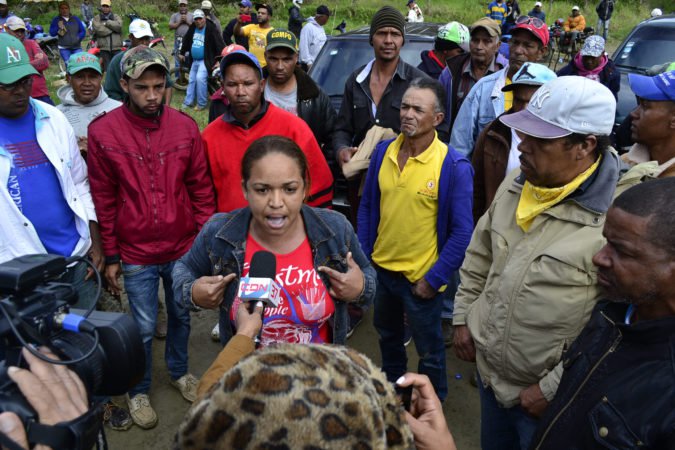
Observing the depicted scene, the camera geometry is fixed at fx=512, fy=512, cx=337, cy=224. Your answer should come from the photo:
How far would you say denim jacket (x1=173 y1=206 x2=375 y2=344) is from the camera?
222cm

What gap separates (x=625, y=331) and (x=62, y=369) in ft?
5.34

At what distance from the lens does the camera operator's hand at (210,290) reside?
2020 mm

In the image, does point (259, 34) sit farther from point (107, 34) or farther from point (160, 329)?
point (160, 329)

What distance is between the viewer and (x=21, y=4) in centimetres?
2652

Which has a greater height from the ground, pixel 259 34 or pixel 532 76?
pixel 532 76

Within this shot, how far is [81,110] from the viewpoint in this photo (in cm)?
413

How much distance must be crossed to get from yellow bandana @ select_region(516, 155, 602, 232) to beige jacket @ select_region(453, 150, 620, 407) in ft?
0.09

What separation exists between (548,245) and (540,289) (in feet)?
0.59

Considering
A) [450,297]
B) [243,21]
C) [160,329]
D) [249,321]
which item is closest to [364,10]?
[243,21]

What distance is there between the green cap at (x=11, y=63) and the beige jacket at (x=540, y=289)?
2.56 metres

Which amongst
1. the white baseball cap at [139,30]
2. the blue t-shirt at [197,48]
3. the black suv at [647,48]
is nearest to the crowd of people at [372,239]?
the white baseball cap at [139,30]

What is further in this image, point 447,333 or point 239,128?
point 447,333

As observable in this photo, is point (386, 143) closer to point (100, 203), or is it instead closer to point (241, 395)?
point (100, 203)

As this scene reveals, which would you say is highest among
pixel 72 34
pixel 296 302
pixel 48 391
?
pixel 48 391
